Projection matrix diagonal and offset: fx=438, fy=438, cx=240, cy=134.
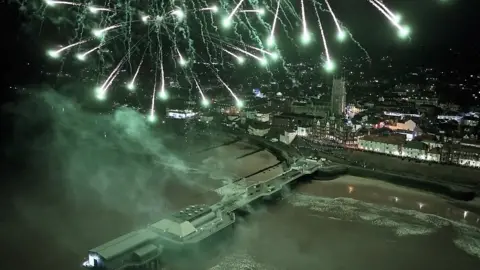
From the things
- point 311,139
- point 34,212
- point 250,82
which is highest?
point 250,82

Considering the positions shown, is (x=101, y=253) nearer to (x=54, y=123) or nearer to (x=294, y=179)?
(x=294, y=179)

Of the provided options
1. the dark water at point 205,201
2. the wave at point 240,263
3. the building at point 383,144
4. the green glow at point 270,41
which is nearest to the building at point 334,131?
the building at point 383,144

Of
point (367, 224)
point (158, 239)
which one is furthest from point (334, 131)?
point (158, 239)

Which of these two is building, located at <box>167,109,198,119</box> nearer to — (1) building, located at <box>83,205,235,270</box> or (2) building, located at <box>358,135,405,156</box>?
(2) building, located at <box>358,135,405,156</box>

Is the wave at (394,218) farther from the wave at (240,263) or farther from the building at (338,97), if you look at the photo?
the building at (338,97)

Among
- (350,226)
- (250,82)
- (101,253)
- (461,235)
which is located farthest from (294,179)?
(250,82)

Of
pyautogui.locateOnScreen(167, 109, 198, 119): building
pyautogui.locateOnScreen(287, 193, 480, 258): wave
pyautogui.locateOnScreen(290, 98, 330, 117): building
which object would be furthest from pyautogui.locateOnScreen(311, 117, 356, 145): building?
pyautogui.locateOnScreen(167, 109, 198, 119): building
